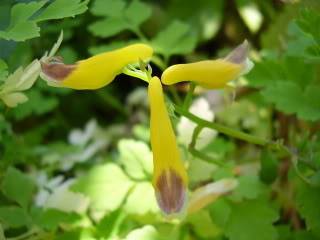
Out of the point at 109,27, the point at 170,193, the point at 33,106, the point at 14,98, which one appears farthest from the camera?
the point at 33,106

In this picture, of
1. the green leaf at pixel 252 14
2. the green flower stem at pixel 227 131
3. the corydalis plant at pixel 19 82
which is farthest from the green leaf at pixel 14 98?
the green leaf at pixel 252 14

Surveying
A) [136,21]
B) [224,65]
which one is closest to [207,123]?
[224,65]

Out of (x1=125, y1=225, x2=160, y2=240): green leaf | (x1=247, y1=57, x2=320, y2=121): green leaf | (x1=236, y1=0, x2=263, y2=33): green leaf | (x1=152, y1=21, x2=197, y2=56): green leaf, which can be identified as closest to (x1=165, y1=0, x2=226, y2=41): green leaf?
(x1=236, y1=0, x2=263, y2=33): green leaf

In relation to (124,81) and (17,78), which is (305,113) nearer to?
(17,78)

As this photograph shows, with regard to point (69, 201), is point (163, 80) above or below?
above

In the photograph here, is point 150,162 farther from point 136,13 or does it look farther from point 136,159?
point 136,13

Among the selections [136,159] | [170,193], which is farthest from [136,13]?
[170,193]
